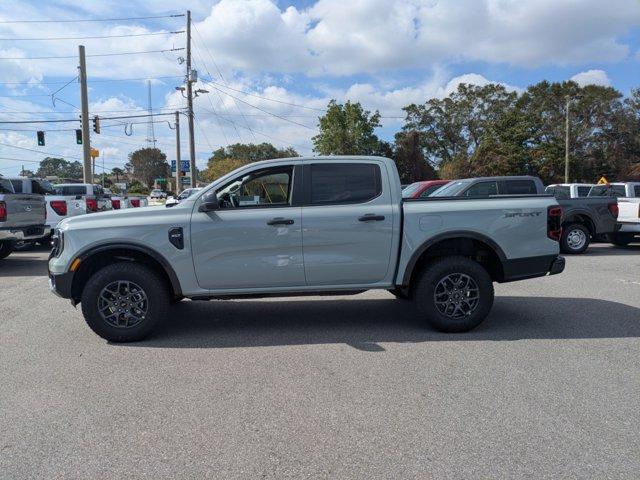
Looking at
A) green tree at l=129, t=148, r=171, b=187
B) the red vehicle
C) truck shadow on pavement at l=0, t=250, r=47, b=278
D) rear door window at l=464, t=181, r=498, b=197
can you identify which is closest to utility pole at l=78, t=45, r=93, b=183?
truck shadow on pavement at l=0, t=250, r=47, b=278

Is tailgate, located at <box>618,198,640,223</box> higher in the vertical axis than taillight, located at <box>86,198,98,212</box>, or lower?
lower

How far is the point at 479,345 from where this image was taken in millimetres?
5566

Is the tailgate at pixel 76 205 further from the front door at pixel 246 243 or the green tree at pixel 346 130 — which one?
the green tree at pixel 346 130

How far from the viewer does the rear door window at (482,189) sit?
1264 cm

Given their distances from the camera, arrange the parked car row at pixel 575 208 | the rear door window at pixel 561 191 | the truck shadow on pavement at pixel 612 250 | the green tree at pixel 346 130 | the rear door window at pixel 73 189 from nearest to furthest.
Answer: the parked car row at pixel 575 208
the truck shadow on pavement at pixel 612 250
the rear door window at pixel 561 191
the rear door window at pixel 73 189
the green tree at pixel 346 130

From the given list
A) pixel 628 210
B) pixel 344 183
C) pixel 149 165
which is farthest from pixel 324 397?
pixel 149 165

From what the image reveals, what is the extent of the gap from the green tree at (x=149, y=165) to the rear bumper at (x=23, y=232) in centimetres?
14060

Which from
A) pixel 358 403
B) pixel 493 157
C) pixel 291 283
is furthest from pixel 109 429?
pixel 493 157

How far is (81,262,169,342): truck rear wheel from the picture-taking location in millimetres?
5617

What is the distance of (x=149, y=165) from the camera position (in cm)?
14688

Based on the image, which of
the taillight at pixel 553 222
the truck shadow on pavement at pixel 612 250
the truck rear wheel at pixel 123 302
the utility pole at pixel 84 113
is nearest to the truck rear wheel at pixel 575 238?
the truck shadow on pavement at pixel 612 250

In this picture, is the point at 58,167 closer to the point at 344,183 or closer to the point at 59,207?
the point at 59,207

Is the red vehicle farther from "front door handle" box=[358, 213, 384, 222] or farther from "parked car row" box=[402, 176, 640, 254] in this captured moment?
"front door handle" box=[358, 213, 384, 222]

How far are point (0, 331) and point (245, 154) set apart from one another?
98.3 metres
